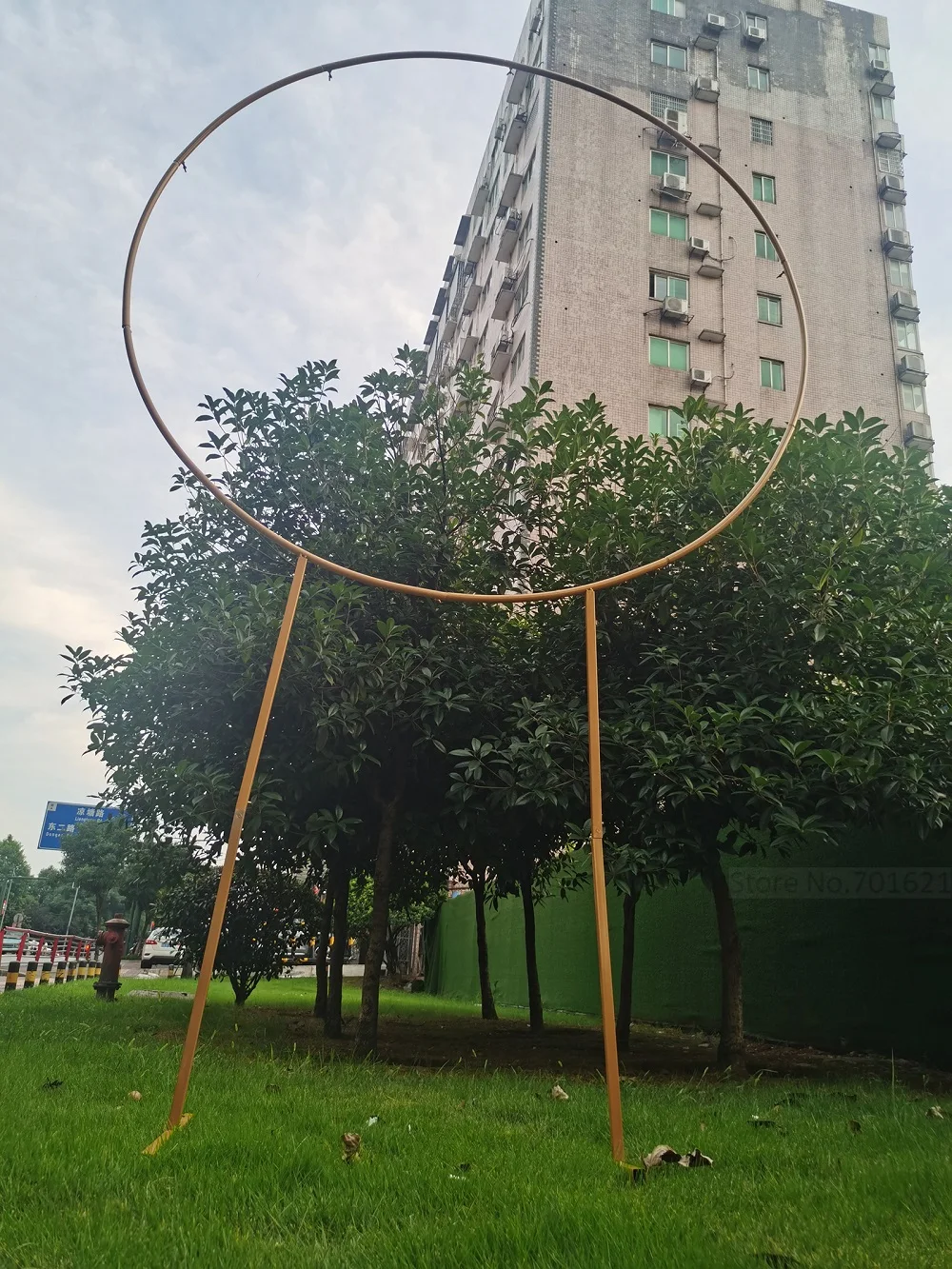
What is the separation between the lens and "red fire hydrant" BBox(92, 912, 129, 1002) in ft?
47.3

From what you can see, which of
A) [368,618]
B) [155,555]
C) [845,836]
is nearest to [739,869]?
[845,836]

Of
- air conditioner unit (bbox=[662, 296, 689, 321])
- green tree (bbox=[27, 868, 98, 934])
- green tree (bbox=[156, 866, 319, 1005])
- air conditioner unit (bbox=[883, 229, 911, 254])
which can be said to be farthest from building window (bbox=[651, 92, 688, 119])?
green tree (bbox=[27, 868, 98, 934])

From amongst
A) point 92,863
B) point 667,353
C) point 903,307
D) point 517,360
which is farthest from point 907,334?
point 92,863

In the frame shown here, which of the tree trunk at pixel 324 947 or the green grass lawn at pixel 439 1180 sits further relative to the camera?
the tree trunk at pixel 324 947

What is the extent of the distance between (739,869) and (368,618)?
5.76 metres

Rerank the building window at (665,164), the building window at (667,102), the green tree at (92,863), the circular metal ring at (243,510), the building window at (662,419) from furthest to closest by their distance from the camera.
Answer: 1. the green tree at (92,863)
2. the building window at (667,102)
3. the building window at (665,164)
4. the building window at (662,419)
5. the circular metal ring at (243,510)

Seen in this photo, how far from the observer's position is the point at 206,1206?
3.12 m

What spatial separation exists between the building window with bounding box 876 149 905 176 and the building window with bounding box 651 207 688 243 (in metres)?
8.05

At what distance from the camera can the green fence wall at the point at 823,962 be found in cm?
859

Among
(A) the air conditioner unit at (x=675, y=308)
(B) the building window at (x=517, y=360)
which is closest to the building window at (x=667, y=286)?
(A) the air conditioner unit at (x=675, y=308)

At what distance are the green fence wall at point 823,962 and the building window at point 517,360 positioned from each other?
54.5ft

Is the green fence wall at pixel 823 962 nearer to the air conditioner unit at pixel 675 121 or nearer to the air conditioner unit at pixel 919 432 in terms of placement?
the air conditioner unit at pixel 919 432

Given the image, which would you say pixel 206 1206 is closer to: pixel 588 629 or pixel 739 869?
pixel 588 629

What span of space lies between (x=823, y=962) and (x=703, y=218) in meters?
25.4
